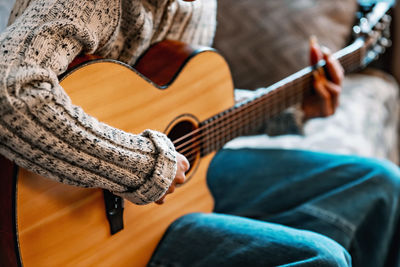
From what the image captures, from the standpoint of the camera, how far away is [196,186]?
853 millimetres

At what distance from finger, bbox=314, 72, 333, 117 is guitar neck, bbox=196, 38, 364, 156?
17 mm

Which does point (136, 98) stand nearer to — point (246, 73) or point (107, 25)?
point (107, 25)

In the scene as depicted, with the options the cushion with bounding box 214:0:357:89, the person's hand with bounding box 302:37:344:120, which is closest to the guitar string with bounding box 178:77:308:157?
the person's hand with bounding box 302:37:344:120

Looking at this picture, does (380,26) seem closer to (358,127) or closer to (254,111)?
(358,127)

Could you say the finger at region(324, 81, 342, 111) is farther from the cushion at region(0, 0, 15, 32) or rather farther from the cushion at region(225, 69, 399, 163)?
the cushion at region(0, 0, 15, 32)

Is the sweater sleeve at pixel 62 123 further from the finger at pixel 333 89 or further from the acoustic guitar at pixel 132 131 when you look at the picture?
the finger at pixel 333 89

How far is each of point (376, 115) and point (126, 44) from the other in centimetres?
105

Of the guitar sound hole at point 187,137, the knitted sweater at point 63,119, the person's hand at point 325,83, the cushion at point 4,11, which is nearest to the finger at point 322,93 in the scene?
the person's hand at point 325,83

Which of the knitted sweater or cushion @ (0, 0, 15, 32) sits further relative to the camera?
cushion @ (0, 0, 15, 32)

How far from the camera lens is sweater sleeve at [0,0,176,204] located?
1.63 ft

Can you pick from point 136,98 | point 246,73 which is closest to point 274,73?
point 246,73

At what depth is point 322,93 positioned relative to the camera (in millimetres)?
1105

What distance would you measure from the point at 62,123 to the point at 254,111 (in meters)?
0.52

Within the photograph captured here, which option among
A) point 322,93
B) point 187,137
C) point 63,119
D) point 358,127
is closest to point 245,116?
point 187,137
